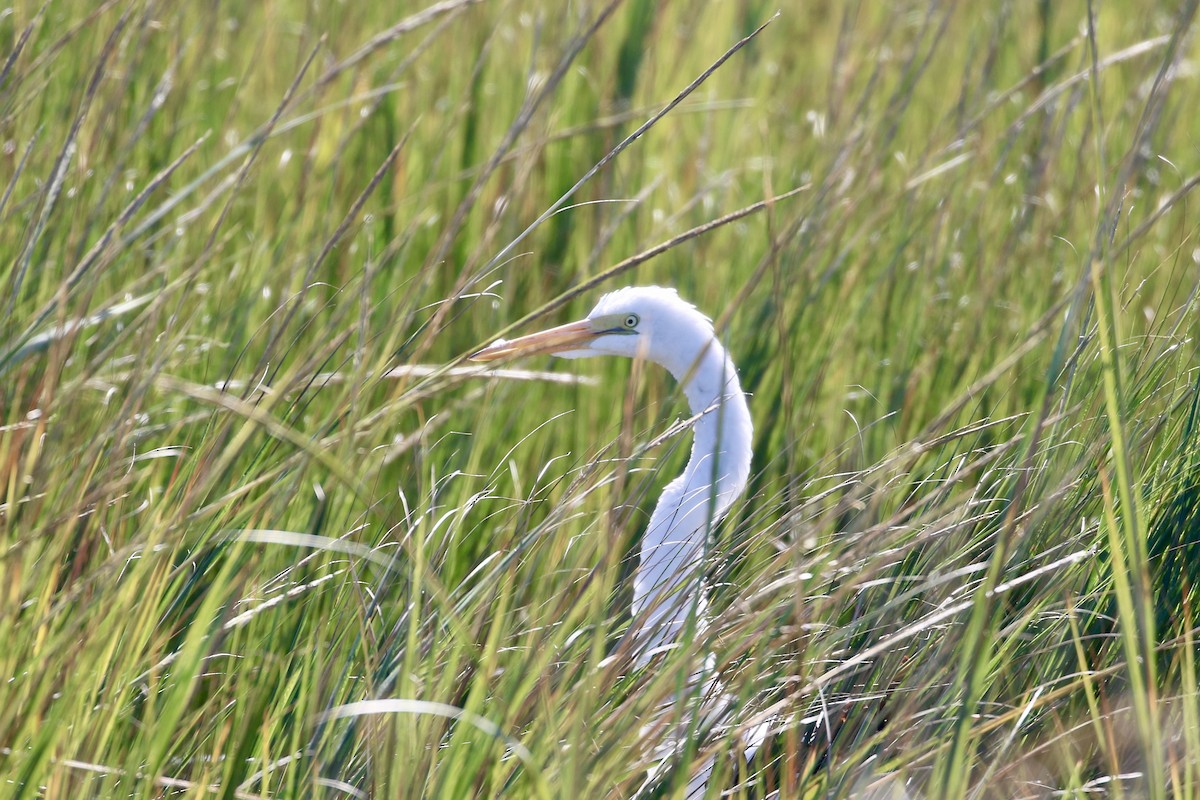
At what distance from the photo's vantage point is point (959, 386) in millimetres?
2330

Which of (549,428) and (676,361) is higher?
(676,361)

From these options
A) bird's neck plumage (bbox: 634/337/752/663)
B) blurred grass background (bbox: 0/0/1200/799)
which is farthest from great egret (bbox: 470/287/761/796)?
blurred grass background (bbox: 0/0/1200/799)

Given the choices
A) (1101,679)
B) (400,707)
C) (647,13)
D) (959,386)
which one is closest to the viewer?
(400,707)

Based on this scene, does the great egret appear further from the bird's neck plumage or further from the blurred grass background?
the blurred grass background

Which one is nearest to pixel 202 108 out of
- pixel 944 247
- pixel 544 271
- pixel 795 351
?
pixel 544 271

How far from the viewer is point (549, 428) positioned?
7.95 feet

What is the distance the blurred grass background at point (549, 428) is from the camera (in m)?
1.21

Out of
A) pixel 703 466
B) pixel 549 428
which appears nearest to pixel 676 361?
pixel 703 466

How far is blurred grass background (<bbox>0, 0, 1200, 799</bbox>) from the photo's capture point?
1212mm

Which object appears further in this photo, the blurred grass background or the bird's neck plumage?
the bird's neck plumage

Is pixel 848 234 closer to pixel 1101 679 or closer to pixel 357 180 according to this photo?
pixel 357 180

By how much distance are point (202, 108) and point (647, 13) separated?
1224mm

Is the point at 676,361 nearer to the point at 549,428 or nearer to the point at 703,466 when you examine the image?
the point at 703,466

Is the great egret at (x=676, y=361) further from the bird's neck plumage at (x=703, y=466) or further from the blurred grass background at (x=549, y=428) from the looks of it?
the blurred grass background at (x=549, y=428)
